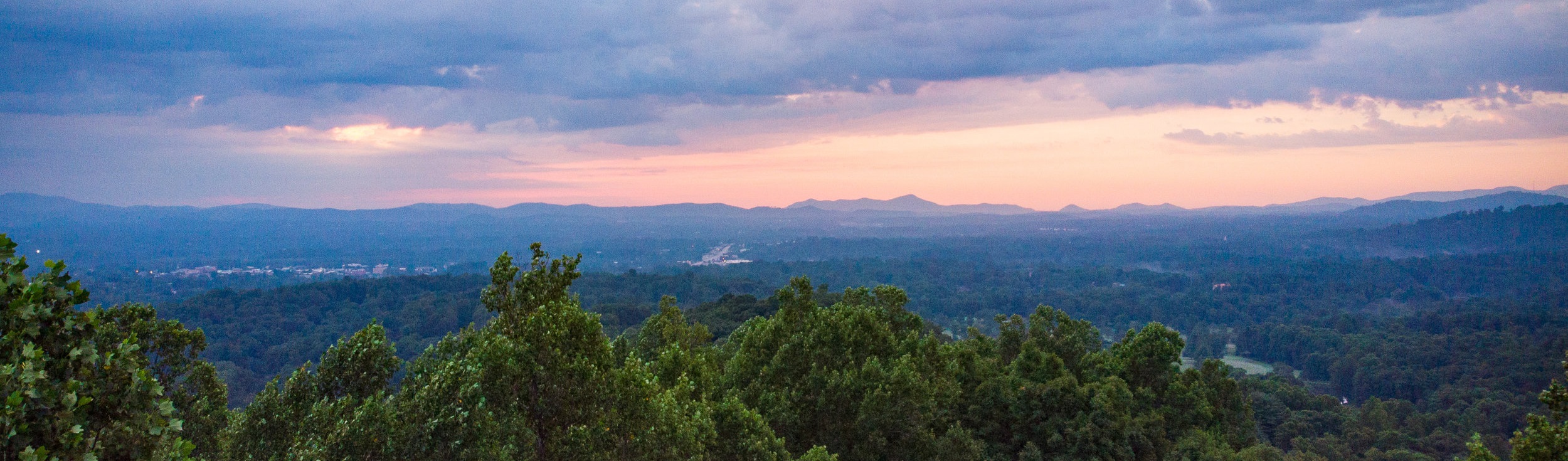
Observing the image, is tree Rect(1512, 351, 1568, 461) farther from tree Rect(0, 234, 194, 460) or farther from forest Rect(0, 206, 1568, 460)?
tree Rect(0, 234, 194, 460)

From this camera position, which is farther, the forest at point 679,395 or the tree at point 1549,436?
the tree at point 1549,436

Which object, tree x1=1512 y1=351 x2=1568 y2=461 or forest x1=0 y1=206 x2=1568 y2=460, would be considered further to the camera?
tree x1=1512 y1=351 x2=1568 y2=461

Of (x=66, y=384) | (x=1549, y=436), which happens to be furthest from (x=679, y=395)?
(x=1549, y=436)

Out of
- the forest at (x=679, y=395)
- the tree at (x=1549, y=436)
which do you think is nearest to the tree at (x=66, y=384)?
the forest at (x=679, y=395)

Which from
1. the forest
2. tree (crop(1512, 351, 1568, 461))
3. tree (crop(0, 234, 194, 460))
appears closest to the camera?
tree (crop(0, 234, 194, 460))

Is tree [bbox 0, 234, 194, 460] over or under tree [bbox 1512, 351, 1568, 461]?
over

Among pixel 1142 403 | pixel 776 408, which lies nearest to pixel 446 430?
pixel 776 408

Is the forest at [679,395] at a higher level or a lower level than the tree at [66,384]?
lower

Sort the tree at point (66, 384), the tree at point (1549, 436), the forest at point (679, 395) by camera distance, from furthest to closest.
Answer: the tree at point (1549, 436) → the forest at point (679, 395) → the tree at point (66, 384)

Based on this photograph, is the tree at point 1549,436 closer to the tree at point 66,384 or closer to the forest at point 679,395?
the forest at point 679,395

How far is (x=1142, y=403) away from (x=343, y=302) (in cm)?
13373

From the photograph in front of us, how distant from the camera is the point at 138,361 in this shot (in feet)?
20.6

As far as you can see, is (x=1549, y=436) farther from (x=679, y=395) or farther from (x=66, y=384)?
(x=66, y=384)

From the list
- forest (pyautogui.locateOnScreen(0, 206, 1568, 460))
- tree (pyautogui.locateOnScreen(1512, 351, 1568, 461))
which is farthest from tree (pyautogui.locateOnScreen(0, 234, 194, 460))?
tree (pyautogui.locateOnScreen(1512, 351, 1568, 461))
